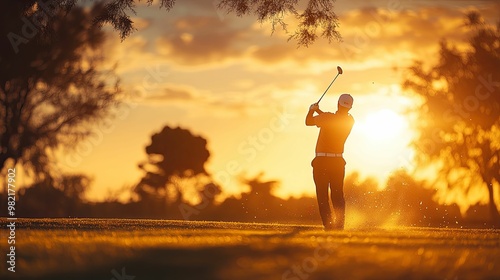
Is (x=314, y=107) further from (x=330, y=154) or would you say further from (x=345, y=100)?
(x=330, y=154)

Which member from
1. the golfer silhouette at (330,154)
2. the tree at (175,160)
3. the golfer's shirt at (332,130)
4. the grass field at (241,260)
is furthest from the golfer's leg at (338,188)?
the tree at (175,160)

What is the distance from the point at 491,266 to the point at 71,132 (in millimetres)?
27069

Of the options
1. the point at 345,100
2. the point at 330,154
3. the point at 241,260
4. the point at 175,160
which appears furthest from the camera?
the point at 175,160

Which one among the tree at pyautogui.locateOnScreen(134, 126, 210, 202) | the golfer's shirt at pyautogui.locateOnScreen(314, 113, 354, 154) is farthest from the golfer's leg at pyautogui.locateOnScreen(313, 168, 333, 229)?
the tree at pyautogui.locateOnScreen(134, 126, 210, 202)

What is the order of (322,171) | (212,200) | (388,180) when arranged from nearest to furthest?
(322,171)
(388,180)
(212,200)

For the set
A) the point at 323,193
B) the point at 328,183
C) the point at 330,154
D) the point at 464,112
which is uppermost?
the point at 464,112

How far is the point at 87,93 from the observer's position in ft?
109

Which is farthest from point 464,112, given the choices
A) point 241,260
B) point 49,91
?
point 241,260

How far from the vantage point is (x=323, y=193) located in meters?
16.6

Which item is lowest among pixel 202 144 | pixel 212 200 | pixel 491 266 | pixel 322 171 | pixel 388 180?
pixel 491 266

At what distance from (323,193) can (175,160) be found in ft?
152

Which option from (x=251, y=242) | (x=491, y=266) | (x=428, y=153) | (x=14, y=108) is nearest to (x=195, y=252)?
(x=251, y=242)

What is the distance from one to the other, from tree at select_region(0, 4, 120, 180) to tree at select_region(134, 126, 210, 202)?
86.4 feet

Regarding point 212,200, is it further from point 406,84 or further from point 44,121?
point 44,121
